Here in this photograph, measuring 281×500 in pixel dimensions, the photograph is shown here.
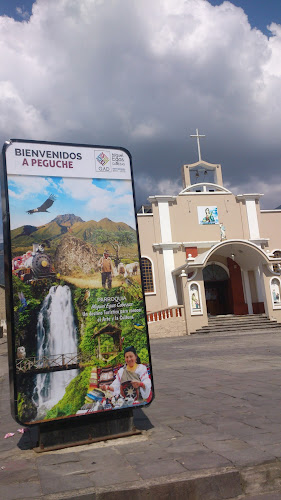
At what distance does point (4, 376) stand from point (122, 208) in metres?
8.66

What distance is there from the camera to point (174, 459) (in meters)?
3.71

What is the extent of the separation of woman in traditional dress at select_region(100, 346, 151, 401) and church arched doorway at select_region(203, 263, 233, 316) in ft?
80.1

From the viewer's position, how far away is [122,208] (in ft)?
15.8

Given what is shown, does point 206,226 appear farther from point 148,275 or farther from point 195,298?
point 195,298

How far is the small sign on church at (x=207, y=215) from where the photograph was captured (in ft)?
93.7

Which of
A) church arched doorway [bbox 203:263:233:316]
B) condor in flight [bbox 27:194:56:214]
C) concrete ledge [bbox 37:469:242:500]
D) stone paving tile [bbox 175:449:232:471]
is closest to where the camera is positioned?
concrete ledge [bbox 37:469:242:500]

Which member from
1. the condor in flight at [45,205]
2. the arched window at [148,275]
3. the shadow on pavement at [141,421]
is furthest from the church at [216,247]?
the condor in flight at [45,205]

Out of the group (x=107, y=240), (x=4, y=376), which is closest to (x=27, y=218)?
(x=107, y=240)

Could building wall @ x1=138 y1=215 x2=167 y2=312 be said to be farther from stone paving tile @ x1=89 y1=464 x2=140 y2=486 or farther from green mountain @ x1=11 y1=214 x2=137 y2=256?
stone paving tile @ x1=89 y1=464 x2=140 y2=486

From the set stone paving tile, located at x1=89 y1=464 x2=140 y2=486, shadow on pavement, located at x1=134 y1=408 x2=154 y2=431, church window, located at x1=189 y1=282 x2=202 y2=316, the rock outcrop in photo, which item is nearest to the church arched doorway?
church window, located at x1=189 y1=282 x2=202 y2=316

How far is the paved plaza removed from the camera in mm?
3260

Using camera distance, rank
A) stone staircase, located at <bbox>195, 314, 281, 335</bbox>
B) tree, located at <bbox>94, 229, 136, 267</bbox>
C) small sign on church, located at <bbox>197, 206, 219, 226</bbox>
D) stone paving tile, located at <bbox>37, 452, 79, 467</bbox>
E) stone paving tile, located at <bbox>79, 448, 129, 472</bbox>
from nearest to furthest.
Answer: stone paving tile, located at <bbox>79, 448, 129, 472</bbox> → stone paving tile, located at <bbox>37, 452, 79, 467</bbox> → tree, located at <bbox>94, 229, 136, 267</bbox> → stone staircase, located at <bbox>195, 314, 281, 335</bbox> → small sign on church, located at <bbox>197, 206, 219, 226</bbox>

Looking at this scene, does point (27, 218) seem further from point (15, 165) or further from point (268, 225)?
point (268, 225)

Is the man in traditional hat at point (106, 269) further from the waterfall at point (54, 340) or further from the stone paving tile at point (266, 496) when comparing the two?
the stone paving tile at point (266, 496)
